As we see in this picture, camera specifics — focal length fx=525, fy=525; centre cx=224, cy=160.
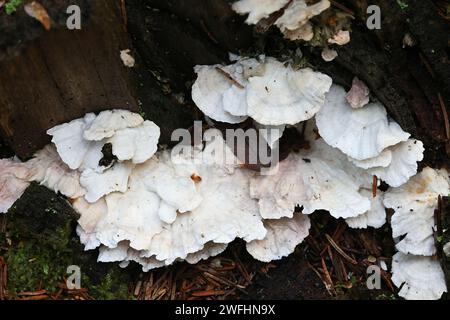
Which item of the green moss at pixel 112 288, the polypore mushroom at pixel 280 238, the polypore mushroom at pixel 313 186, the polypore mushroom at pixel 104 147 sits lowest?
the green moss at pixel 112 288

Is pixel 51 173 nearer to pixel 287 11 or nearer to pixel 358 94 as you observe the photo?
pixel 287 11

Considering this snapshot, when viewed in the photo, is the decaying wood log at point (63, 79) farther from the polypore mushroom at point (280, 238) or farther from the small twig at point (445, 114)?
the small twig at point (445, 114)

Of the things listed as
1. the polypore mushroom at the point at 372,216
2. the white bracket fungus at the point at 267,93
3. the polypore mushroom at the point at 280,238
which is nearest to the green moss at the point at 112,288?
the polypore mushroom at the point at 280,238

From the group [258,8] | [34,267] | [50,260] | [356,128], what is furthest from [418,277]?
[34,267]

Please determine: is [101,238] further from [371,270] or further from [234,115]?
[371,270]

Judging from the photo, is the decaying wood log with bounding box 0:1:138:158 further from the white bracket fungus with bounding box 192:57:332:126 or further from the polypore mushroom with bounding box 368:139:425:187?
the polypore mushroom with bounding box 368:139:425:187

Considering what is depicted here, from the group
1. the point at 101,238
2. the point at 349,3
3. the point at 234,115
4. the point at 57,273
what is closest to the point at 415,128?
the point at 349,3

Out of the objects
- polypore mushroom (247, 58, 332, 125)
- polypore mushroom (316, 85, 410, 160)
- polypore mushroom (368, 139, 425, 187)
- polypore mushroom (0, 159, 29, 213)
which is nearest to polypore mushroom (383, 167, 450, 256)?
polypore mushroom (368, 139, 425, 187)
